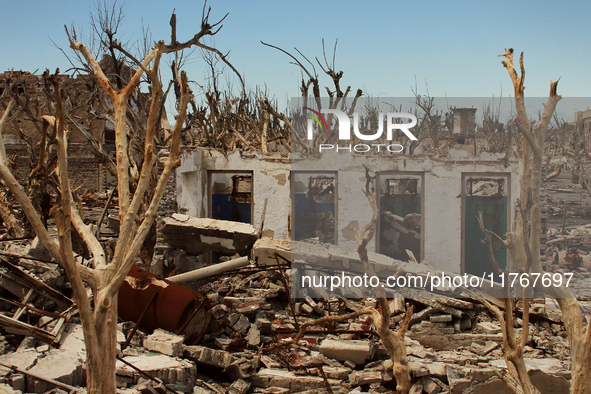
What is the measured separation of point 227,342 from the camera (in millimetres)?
5691

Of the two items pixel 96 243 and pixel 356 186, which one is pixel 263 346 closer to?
pixel 96 243

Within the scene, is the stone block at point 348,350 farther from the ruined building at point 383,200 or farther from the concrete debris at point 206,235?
the ruined building at point 383,200

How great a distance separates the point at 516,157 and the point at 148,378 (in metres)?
7.94

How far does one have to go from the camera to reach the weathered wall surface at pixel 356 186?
916 centimetres

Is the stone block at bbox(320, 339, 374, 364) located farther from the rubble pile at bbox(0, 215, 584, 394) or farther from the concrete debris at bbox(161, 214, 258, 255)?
the concrete debris at bbox(161, 214, 258, 255)

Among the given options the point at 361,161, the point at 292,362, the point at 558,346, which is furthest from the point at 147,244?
the point at 558,346

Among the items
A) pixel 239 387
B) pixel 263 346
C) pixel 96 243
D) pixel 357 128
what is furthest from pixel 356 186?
pixel 96 243

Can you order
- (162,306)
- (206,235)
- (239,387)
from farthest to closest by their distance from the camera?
(206,235) → (162,306) → (239,387)

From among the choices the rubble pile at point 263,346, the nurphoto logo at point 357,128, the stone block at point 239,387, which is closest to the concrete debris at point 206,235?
the rubble pile at point 263,346

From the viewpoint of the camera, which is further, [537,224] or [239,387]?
[239,387]

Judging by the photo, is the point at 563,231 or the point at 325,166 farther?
the point at 563,231

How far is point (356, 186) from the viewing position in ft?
31.2

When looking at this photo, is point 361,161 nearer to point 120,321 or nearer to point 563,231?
point 120,321

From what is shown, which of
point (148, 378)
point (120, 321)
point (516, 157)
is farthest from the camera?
point (516, 157)
